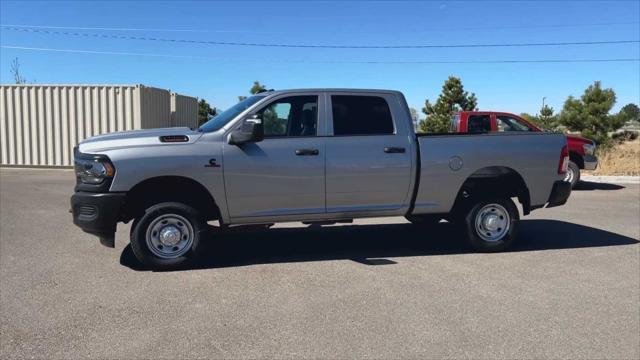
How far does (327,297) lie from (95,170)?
276 cm

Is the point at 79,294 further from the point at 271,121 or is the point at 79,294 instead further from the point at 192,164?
the point at 271,121

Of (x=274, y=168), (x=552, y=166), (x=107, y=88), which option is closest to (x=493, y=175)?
(x=552, y=166)

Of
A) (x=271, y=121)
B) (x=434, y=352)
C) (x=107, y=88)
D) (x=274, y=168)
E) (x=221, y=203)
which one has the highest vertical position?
(x=107, y=88)

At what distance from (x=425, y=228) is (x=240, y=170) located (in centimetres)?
369

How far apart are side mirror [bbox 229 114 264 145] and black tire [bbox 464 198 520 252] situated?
9.48ft

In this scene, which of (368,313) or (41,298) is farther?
(41,298)

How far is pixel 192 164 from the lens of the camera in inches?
232

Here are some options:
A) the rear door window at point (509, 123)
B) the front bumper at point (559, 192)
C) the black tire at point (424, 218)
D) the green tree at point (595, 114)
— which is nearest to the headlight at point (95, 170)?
the black tire at point (424, 218)

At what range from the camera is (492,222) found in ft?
23.0

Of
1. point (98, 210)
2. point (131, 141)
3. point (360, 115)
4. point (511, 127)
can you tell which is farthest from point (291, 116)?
point (511, 127)

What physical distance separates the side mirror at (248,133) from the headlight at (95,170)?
51.0 inches

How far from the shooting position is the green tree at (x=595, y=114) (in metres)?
24.2

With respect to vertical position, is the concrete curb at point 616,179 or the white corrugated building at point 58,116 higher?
the white corrugated building at point 58,116

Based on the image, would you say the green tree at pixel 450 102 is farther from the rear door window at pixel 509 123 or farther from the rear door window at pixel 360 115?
the rear door window at pixel 360 115
